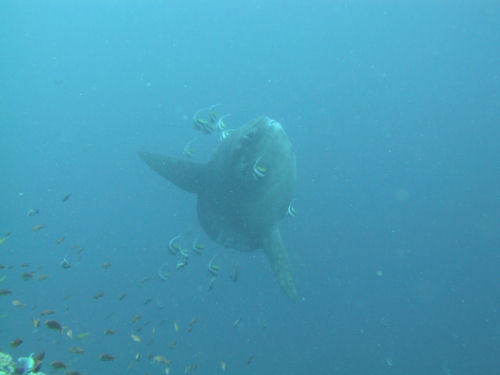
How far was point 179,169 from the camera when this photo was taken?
9.12 metres

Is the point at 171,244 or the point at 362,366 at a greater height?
the point at 171,244

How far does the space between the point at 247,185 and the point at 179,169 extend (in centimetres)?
290

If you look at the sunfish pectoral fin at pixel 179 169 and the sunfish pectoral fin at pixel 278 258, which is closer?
the sunfish pectoral fin at pixel 278 258

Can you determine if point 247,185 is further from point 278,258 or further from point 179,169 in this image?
point 179,169

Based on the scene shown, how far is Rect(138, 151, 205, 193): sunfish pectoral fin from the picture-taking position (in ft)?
29.3

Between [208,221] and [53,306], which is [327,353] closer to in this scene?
[53,306]

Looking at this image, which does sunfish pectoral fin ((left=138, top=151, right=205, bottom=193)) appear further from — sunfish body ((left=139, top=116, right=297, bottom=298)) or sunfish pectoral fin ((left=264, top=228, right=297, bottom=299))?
sunfish pectoral fin ((left=264, top=228, right=297, bottom=299))

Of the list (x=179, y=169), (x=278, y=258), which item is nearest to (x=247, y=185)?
(x=278, y=258)

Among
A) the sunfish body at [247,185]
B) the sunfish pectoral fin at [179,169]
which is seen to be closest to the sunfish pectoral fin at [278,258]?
the sunfish body at [247,185]

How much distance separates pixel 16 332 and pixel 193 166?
24.0 metres

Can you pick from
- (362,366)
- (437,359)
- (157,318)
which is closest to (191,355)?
(157,318)

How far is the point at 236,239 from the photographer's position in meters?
8.69

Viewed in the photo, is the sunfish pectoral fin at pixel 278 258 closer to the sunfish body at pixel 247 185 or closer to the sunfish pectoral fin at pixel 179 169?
the sunfish body at pixel 247 185

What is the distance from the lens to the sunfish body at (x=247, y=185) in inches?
253
